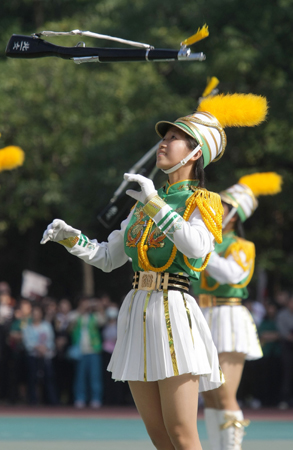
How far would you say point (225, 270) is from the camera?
5766 mm

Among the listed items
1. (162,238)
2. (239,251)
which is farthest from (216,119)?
(239,251)

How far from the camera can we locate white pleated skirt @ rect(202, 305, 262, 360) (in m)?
5.86

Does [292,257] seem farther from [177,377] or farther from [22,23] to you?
[177,377]

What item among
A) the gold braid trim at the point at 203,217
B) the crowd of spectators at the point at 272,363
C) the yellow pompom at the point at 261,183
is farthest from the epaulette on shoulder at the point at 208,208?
the crowd of spectators at the point at 272,363

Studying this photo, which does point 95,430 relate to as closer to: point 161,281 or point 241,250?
point 241,250

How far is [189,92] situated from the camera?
15.5 metres

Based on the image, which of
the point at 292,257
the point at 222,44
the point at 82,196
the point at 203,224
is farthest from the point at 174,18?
the point at 203,224

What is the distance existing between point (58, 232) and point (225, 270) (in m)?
2.03

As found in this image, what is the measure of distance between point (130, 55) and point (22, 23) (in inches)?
784

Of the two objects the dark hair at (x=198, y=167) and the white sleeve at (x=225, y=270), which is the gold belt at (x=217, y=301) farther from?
the dark hair at (x=198, y=167)

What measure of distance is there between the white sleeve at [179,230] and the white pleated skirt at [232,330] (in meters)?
2.28

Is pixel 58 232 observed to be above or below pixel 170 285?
above

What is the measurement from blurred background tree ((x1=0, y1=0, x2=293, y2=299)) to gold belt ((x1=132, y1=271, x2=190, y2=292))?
358 inches

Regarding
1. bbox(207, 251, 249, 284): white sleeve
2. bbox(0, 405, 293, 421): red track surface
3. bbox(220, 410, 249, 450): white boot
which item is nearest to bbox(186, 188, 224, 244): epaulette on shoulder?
bbox(207, 251, 249, 284): white sleeve
